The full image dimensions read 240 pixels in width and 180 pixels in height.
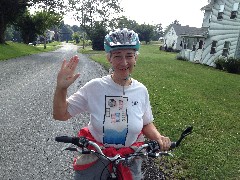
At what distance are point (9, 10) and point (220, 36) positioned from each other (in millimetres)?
27313

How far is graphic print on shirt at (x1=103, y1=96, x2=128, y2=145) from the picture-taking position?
242cm

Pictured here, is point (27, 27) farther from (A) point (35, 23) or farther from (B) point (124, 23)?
(B) point (124, 23)

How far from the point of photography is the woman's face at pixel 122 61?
249 cm

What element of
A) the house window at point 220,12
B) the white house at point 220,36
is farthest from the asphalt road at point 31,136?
the house window at point 220,12

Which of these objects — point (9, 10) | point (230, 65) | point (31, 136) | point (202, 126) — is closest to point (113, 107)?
point (31, 136)

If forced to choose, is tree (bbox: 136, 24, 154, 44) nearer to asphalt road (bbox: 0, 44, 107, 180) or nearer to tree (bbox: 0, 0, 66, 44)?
tree (bbox: 0, 0, 66, 44)

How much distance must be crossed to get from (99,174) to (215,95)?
12.4m

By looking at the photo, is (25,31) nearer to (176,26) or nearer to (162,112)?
(176,26)

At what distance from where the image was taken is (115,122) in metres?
2.42

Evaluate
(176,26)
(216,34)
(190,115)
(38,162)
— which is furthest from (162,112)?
(176,26)

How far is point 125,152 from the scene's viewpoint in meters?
2.42

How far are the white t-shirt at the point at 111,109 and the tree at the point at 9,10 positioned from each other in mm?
35725

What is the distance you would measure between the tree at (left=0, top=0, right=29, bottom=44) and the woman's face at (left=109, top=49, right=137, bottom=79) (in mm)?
35765

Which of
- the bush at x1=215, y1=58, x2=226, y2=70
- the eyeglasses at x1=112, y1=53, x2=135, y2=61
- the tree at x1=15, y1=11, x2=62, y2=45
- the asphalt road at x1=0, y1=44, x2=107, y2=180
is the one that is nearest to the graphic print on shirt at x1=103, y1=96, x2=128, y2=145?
the eyeglasses at x1=112, y1=53, x2=135, y2=61
